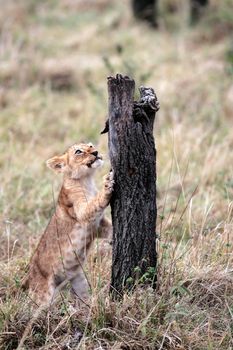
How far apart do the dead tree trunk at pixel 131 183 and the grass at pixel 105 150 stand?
0.14 m

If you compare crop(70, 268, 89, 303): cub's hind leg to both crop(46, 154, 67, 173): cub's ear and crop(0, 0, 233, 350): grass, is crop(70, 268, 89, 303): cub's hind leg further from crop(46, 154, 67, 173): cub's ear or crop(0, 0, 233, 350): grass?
crop(46, 154, 67, 173): cub's ear

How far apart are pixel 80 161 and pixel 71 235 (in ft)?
1.69

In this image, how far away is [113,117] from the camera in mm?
4770

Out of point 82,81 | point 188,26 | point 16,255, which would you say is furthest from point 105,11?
point 16,255

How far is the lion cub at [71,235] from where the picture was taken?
5.39 meters

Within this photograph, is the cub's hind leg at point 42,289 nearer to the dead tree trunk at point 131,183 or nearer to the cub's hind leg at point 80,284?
the cub's hind leg at point 80,284

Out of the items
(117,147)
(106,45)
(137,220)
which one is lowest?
(137,220)

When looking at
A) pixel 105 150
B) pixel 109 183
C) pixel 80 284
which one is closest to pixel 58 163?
pixel 80 284

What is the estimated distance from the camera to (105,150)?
9.55 metres

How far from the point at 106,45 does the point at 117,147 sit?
9.15m

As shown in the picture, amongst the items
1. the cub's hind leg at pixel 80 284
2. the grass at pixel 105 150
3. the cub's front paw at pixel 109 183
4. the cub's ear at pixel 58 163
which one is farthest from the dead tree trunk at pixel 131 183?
the cub's ear at pixel 58 163

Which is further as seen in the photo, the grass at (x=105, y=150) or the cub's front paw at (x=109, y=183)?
the cub's front paw at (x=109, y=183)

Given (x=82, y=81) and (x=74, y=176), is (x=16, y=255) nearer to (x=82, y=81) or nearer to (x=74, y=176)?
(x=74, y=176)

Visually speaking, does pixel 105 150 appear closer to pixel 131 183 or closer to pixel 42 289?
pixel 42 289
